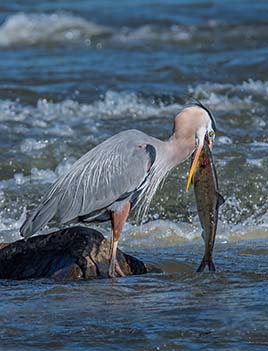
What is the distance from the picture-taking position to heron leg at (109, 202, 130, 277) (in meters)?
6.29

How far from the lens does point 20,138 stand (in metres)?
10.4

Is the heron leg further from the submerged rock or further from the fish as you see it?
the fish

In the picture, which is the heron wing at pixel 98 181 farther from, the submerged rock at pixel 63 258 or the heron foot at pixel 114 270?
the heron foot at pixel 114 270

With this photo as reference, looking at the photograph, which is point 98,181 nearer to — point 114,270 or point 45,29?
point 114,270

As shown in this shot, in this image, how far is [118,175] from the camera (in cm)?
645

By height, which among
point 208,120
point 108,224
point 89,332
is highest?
point 208,120

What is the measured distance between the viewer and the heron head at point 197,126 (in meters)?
6.40

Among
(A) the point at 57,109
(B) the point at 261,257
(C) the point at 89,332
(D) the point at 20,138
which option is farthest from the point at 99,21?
(C) the point at 89,332

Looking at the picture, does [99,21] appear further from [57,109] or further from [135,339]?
Answer: [135,339]

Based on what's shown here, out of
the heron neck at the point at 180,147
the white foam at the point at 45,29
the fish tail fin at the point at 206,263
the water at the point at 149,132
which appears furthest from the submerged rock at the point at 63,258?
the white foam at the point at 45,29

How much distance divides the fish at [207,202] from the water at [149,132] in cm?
15

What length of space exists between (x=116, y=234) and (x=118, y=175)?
1.21 feet

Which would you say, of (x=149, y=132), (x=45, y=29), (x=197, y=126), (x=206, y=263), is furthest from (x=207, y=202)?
(x=45, y=29)

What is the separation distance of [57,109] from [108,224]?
3.49m
